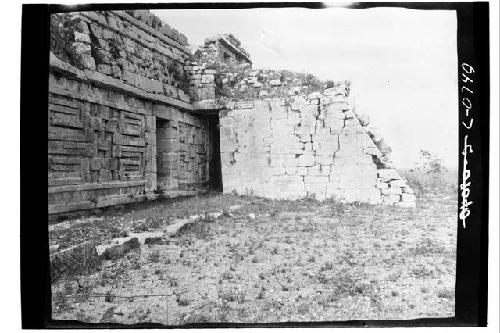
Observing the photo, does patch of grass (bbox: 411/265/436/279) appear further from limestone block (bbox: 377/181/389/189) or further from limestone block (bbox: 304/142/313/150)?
limestone block (bbox: 304/142/313/150)

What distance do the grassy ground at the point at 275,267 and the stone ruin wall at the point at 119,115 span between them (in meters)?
0.31

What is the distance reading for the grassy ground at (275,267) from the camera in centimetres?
485

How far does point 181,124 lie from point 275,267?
180 centimetres

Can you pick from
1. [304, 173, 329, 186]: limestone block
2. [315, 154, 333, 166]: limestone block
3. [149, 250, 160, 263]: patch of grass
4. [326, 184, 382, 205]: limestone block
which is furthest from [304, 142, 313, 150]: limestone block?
[149, 250, 160, 263]: patch of grass

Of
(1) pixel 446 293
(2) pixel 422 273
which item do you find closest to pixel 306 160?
(2) pixel 422 273

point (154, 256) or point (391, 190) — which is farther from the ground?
point (391, 190)

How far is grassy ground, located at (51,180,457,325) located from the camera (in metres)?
4.85

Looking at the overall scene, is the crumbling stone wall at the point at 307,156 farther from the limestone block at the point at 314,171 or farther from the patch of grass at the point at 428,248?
the patch of grass at the point at 428,248

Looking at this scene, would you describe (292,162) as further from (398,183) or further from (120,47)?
(120,47)

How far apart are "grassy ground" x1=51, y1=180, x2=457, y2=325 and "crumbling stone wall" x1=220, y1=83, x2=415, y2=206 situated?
0.18 metres

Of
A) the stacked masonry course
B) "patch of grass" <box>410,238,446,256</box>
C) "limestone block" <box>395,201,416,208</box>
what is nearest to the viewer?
the stacked masonry course

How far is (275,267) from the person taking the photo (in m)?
4.97

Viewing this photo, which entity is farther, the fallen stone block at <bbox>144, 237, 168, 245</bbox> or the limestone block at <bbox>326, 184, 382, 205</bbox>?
the limestone block at <bbox>326, 184, 382, 205</bbox>

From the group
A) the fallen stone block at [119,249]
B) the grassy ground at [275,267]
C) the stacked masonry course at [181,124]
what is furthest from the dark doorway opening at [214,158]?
the fallen stone block at [119,249]
